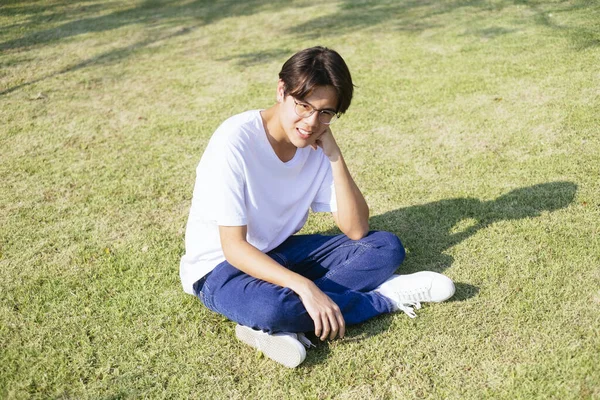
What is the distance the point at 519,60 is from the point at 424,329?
4754mm

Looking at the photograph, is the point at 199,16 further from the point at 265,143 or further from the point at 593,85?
the point at 265,143

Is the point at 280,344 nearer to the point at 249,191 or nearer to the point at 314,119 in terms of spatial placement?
the point at 249,191

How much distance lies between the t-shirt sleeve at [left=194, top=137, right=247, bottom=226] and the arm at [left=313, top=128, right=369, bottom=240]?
50 cm

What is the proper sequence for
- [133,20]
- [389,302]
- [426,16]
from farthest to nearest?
[133,20]
[426,16]
[389,302]

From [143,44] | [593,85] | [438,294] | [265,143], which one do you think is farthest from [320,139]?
[143,44]

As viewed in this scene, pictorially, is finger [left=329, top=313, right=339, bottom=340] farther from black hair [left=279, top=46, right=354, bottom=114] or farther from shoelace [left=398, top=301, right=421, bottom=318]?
black hair [left=279, top=46, right=354, bottom=114]

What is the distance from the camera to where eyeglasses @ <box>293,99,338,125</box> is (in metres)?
2.79

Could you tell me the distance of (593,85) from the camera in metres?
5.93

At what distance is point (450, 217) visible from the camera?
4102 millimetres

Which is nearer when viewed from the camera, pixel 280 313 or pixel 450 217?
pixel 280 313

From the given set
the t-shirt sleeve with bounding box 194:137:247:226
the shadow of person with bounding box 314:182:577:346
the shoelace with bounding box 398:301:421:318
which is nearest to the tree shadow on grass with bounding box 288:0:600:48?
the shadow of person with bounding box 314:182:577:346

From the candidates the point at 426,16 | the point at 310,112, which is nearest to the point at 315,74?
the point at 310,112

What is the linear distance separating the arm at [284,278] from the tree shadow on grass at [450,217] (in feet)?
3.10

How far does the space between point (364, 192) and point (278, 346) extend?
1946mm
